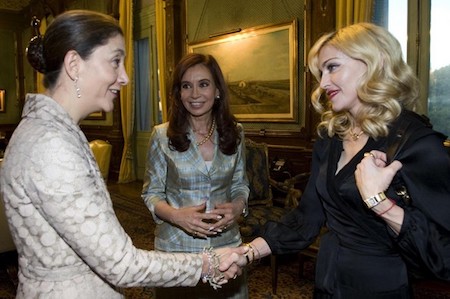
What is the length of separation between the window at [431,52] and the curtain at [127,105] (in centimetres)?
508

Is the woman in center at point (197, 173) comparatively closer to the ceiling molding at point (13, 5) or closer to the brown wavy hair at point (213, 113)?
the brown wavy hair at point (213, 113)

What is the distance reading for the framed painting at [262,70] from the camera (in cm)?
500

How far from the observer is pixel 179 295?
197 centimetres

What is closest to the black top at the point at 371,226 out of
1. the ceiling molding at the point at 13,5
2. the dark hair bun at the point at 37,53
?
the dark hair bun at the point at 37,53

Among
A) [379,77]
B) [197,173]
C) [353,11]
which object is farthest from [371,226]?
[353,11]

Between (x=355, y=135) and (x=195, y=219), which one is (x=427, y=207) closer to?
(x=355, y=135)

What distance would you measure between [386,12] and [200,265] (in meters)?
3.76

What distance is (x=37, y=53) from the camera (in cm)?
127

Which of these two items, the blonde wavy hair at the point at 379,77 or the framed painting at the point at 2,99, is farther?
the framed painting at the point at 2,99

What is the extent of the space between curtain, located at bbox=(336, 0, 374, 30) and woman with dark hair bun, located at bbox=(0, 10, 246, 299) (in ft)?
11.0

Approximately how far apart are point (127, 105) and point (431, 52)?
5.52 m

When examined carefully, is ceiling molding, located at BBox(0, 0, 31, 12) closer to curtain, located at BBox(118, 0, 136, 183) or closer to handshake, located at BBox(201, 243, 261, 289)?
curtain, located at BBox(118, 0, 136, 183)

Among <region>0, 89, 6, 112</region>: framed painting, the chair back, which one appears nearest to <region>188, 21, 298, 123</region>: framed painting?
the chair back

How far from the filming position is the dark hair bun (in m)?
1.27
